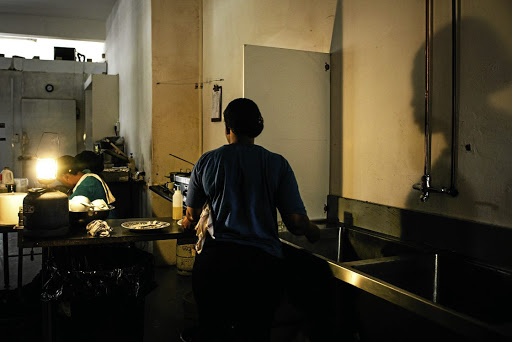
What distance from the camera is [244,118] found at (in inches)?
77.7

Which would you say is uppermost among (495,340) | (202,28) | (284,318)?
(202,28)

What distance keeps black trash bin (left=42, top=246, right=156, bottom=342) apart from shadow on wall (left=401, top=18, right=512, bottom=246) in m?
1.59

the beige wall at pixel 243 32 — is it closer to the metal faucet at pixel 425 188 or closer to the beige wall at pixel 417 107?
the beige wall at pixel 417 107

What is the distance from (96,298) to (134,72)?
410 cm

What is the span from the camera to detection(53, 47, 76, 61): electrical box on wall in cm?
923

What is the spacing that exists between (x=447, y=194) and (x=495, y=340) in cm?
98

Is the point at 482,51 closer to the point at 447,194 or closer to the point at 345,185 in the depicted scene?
the point at 447,194

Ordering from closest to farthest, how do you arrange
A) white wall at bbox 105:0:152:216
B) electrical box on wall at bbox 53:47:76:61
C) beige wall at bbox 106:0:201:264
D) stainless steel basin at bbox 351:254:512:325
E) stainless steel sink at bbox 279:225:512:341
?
stainless steel sink at bbox 279:225:512:341, stainless steel basin at bbox 351:254:512:325, beige wall at bbox 106:0:201:264, white wall at bbox 105:0:152:216, electrical box on wall at bbox 53:47:76:61

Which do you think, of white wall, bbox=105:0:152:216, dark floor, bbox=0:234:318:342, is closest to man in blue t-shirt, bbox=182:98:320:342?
dark floor, bbox=0:234:318:342

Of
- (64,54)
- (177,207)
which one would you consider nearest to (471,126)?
(177,207)

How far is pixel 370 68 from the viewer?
8.64 feet

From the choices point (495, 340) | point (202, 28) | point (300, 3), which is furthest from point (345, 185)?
point (202, 28)

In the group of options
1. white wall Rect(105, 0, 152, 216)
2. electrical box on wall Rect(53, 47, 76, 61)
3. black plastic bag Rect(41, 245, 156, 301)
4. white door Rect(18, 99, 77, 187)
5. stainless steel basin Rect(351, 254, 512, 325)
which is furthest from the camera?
electrical box on wall Rect(53, 47, 76, 61)

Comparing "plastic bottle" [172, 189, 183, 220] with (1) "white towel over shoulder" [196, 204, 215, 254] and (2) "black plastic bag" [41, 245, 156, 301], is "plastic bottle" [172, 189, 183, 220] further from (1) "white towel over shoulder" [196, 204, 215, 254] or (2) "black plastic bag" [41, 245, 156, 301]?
(1) "white towel over shoulder" [196, 204, 215, 254]
